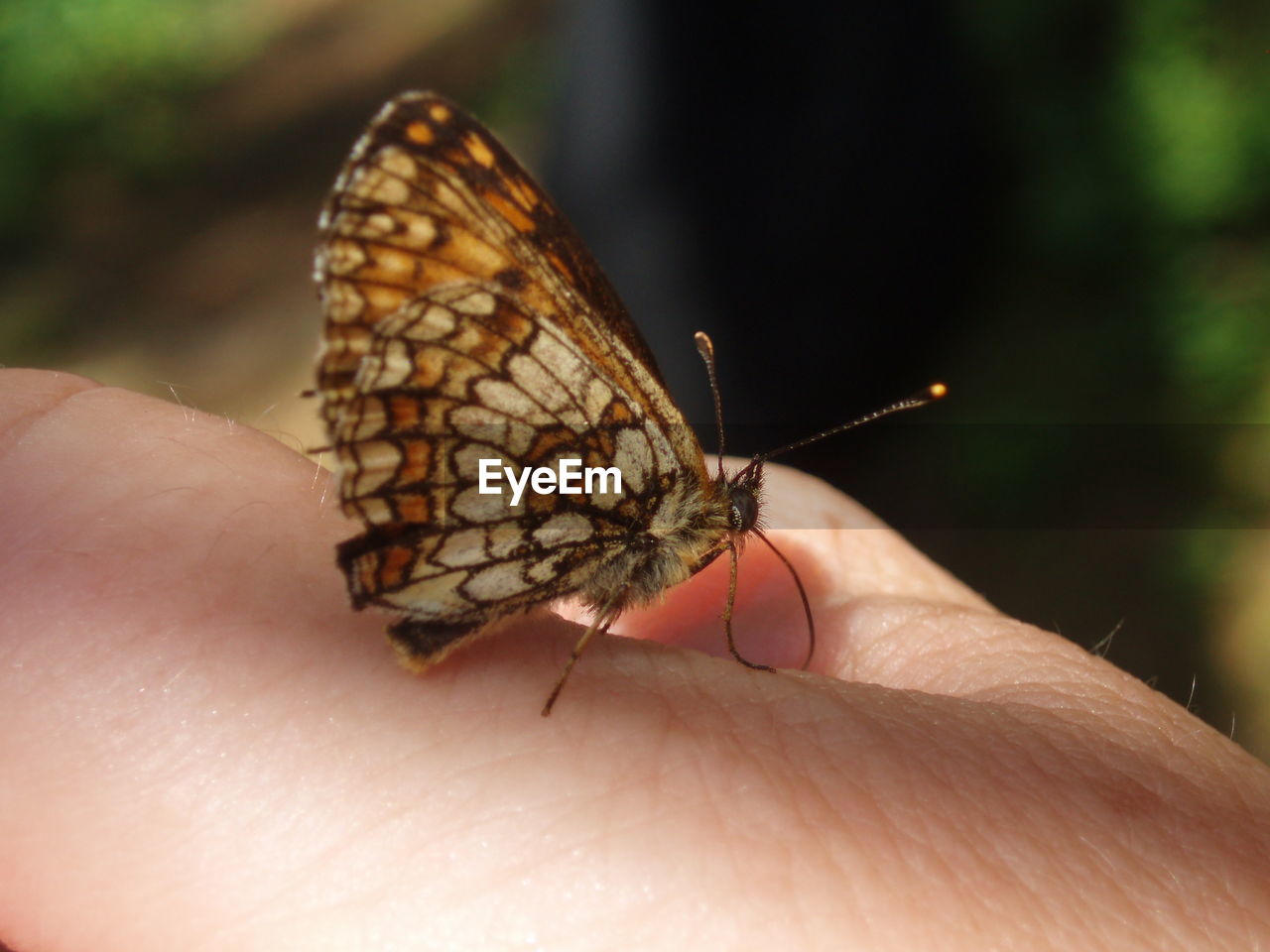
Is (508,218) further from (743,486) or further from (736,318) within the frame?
(736,318)

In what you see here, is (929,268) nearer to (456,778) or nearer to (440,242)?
(440,242)

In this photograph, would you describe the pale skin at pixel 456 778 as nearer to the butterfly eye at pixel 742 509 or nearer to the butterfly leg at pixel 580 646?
the butterfly leg at pixel 580 646

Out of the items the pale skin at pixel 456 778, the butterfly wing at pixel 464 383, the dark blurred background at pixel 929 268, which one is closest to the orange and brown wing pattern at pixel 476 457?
the butterfly wing at pixel 464 383

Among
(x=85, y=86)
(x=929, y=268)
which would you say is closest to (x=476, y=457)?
(x=929, y=268)

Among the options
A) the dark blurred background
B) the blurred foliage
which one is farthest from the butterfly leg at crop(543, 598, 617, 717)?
the blurred foliage

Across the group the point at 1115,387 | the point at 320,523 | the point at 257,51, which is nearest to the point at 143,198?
the point at 257,51
